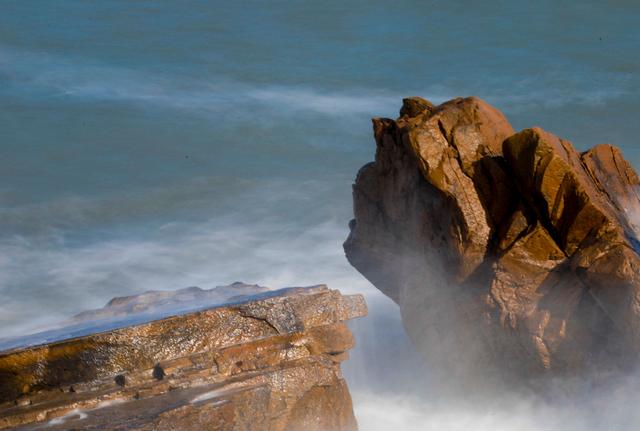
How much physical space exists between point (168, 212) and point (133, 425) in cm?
2067

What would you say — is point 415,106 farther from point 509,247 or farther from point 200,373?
point 200,373

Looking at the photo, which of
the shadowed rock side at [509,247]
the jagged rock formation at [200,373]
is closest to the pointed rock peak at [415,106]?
the shadowed rock side at [509,247]

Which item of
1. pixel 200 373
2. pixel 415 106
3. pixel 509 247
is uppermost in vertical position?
pixel 415 106

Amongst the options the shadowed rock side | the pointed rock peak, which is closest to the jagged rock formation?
the shadowed rock side

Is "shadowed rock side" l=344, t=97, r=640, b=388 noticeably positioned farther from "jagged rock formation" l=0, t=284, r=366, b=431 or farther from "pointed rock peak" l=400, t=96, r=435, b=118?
"jagged rock formation" l=0, t=284, r=366, b=431

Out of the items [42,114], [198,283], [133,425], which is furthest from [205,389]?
[42,114]

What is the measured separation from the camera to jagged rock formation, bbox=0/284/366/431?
24.6ft

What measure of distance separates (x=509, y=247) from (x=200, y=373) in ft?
9.72

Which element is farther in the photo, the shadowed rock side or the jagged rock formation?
the shadowed rock side

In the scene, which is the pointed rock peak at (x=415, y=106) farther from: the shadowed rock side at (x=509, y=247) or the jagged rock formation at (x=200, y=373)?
the jagged rock formation at (x=200, y=373)

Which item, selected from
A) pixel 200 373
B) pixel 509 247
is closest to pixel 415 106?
pixel 509 247

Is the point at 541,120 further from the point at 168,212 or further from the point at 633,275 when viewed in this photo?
the point at 633,275

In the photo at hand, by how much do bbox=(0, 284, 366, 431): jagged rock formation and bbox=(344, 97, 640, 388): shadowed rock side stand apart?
136cm

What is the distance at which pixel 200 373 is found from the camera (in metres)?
8.06
